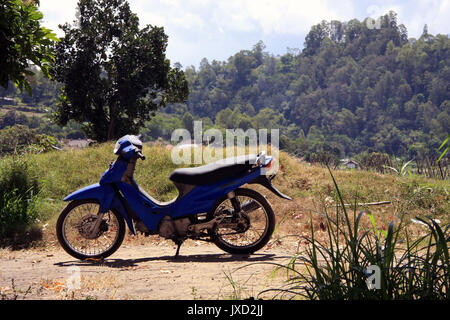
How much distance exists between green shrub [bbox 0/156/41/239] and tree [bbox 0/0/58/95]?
2.54 metres

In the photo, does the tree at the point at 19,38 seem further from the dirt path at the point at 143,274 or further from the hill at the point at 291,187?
the hill at the point at 291,187

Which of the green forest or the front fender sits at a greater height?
the green forest

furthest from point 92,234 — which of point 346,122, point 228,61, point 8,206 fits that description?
point 228,61

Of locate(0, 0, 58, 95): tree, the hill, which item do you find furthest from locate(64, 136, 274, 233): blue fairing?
the hill

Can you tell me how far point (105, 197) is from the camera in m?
5.43

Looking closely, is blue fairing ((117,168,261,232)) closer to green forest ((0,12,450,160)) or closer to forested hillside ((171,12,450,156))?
green forest ((0,12,450,160))

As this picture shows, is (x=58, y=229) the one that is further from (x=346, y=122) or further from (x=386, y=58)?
(x=386, y=58)

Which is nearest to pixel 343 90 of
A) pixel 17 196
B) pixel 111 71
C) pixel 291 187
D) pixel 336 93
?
pixel 336 93

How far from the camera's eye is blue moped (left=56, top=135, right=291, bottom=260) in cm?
534

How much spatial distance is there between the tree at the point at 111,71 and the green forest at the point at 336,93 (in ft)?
204

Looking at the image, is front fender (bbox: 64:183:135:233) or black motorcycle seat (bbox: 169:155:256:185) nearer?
black motorcycle seat (bbox: 169:155:256:185)

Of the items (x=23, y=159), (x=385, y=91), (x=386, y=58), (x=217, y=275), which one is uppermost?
(x=386, y=58)
